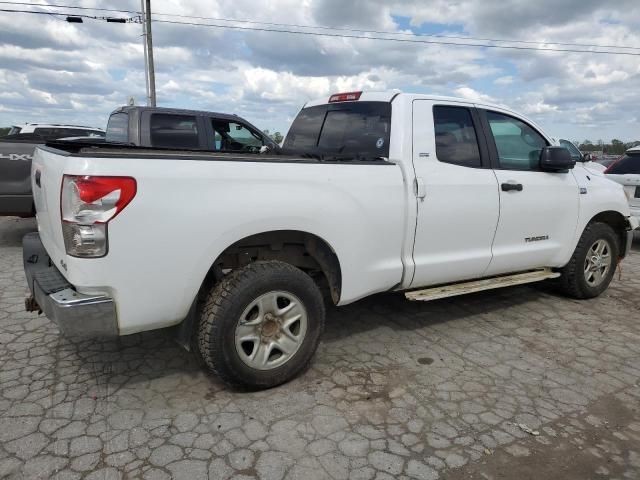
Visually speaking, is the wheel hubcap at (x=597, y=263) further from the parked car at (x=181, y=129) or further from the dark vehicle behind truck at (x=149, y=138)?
the parked car at (x=181, y=129)

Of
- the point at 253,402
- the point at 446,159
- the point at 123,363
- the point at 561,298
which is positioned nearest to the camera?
the point at 253,402

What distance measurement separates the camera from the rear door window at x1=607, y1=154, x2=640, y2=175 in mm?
8109

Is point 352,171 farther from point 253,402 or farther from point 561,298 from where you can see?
point 561,298

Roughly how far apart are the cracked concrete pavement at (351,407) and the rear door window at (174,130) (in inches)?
135

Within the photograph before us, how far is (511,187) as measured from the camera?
13.9 ft

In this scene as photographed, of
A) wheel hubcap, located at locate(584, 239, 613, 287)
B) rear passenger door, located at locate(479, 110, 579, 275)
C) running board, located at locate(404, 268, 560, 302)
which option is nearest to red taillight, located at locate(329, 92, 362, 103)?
rear passenger door, located at locate(479, 110, 579, 275)

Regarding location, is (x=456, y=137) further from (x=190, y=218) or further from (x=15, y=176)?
(x=15, y=176)

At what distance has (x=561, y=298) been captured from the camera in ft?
17.7

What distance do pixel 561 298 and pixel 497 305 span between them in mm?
828

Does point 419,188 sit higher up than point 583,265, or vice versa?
point 419,188

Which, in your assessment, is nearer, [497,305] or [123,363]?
[123,363]

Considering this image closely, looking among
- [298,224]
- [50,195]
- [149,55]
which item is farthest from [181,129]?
[149,55]

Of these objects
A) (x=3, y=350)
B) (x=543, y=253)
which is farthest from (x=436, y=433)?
(x=3, y=350)

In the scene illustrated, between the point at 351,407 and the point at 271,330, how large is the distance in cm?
67
